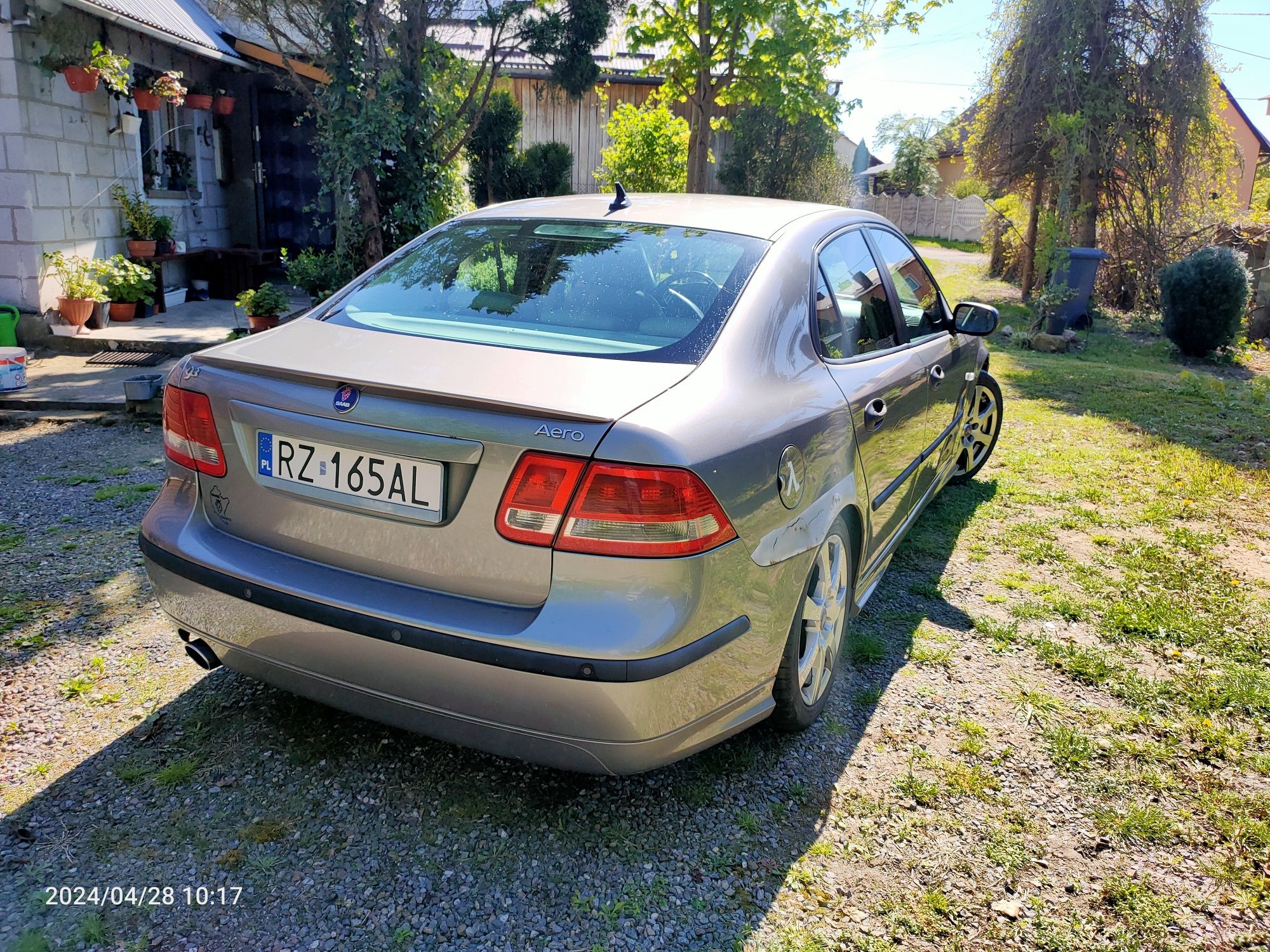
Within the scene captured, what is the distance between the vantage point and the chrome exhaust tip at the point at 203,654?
102 inches

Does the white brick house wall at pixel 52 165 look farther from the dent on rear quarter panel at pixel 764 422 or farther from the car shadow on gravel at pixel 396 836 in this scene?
the dent on rear quarter panel at pixel 764 422

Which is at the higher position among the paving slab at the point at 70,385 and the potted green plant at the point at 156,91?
the potted green plant at the point at 156,91

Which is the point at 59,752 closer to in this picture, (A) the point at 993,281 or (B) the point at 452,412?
(B) the point at 452,412

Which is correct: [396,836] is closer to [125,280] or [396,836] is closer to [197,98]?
[125,280]

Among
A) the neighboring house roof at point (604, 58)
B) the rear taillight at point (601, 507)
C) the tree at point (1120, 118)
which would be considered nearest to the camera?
the rear taillight at point (601, 507)

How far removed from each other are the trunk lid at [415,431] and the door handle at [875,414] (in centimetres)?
95

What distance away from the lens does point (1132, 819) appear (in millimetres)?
2633

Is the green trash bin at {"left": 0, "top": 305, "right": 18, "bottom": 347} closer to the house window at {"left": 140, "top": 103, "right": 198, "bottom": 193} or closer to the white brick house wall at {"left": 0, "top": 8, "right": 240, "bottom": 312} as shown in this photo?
the white brick house wall at {"left": 0, "top": 8, "right": 240, "bottom": 312}

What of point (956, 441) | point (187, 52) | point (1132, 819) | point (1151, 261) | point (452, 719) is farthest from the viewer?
point (1151, 261)

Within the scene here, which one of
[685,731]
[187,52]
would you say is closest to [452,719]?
[685,731]

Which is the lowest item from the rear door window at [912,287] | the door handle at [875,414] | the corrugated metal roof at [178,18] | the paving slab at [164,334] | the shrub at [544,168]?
the paving slab at [164,334]

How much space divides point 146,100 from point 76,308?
2744 mm

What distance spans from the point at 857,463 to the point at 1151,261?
1249 cm

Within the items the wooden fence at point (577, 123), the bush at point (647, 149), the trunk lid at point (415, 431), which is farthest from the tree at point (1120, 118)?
the trunk lid at point (415, 431)
